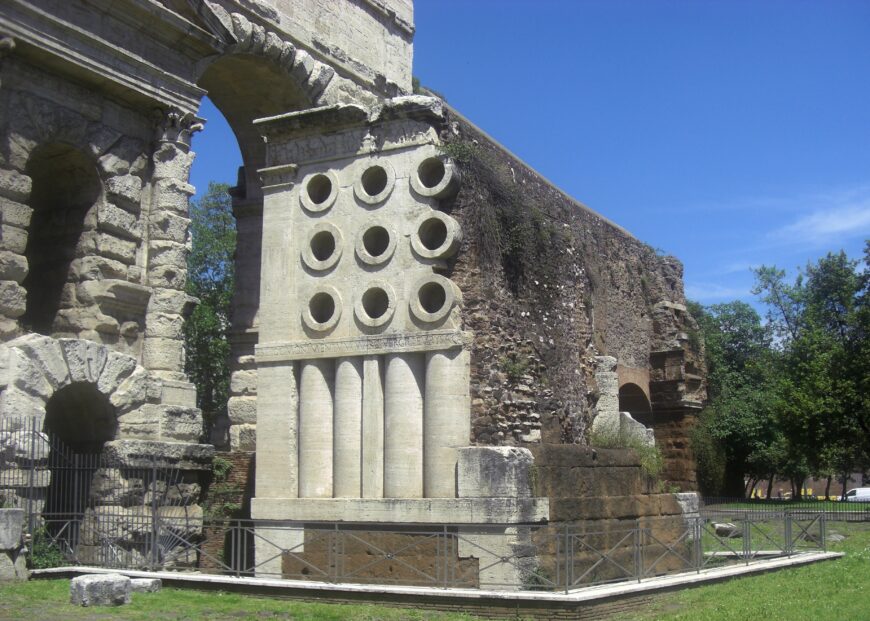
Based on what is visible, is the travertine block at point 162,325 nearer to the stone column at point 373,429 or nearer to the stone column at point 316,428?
the stone column at point 316,428

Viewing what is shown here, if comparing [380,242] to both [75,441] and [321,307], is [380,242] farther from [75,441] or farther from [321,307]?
[75,441]

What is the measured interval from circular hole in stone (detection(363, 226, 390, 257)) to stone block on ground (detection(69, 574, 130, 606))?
537 cm

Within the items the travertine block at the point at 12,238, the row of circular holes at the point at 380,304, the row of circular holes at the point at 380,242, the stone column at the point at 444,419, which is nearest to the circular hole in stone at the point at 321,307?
the row of circular holes at the point at 380,304

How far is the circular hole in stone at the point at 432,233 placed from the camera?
41.9ft

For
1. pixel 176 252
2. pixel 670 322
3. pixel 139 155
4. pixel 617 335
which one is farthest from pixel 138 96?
pixel 670 322

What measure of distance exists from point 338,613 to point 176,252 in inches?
258

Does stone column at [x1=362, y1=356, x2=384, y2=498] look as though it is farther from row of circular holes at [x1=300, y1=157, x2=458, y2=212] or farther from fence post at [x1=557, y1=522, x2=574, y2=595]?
fence post at [x1=557, y1=522, x2=574, y2=595]

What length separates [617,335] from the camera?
20438 mm

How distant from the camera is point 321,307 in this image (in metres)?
13.6

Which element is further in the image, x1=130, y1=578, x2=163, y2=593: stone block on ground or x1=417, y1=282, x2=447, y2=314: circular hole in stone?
x1=417, y1=282, x2=447, y2=314: circular hole in stone

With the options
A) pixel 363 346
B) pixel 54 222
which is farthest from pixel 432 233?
pixel 54 222

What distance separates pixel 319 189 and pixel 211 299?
22104mm

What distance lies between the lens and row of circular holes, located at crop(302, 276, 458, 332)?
12438 mm

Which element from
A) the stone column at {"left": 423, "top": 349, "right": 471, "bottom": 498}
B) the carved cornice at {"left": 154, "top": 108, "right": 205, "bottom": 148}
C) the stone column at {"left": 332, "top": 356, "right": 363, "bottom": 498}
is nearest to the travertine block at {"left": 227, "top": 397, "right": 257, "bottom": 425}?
the carved cornice at {"left": 154, "top": 108, "right": 205, "bottom": 148}
